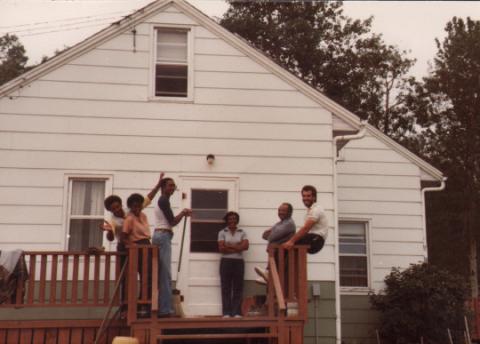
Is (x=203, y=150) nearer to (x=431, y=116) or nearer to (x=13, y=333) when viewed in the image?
(x=13, y=333)

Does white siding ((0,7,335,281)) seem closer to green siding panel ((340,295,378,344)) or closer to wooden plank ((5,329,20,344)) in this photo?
wooden plank ((5,329,20,344))

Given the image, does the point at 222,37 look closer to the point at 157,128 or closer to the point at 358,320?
the point at 157,128

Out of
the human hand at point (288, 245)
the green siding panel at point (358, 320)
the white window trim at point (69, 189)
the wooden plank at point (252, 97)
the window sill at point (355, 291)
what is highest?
the wooden plank at point (252, 97)

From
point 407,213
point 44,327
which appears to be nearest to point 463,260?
point 407,213

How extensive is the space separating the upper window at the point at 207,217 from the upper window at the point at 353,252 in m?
4.39

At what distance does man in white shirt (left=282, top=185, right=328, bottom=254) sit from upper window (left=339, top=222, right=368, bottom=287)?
231 inches

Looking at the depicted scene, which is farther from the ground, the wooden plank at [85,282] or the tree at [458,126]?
the tree at [458,126]

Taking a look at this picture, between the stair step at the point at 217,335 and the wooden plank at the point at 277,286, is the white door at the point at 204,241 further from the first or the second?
the wooden plank at the point at 277,286

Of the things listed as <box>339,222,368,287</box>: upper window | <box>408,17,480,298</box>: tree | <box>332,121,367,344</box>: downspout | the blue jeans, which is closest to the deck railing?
the blue jeans

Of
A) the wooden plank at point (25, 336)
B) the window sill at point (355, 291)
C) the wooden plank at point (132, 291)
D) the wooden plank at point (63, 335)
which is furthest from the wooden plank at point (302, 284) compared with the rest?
the window sill at point (355, 291)

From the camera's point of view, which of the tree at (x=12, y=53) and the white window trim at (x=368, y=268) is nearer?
the white window trim at (x=368, y=268)

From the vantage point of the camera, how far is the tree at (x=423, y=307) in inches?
492

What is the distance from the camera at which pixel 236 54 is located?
35.3 ft

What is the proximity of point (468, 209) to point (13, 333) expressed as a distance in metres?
19.3
